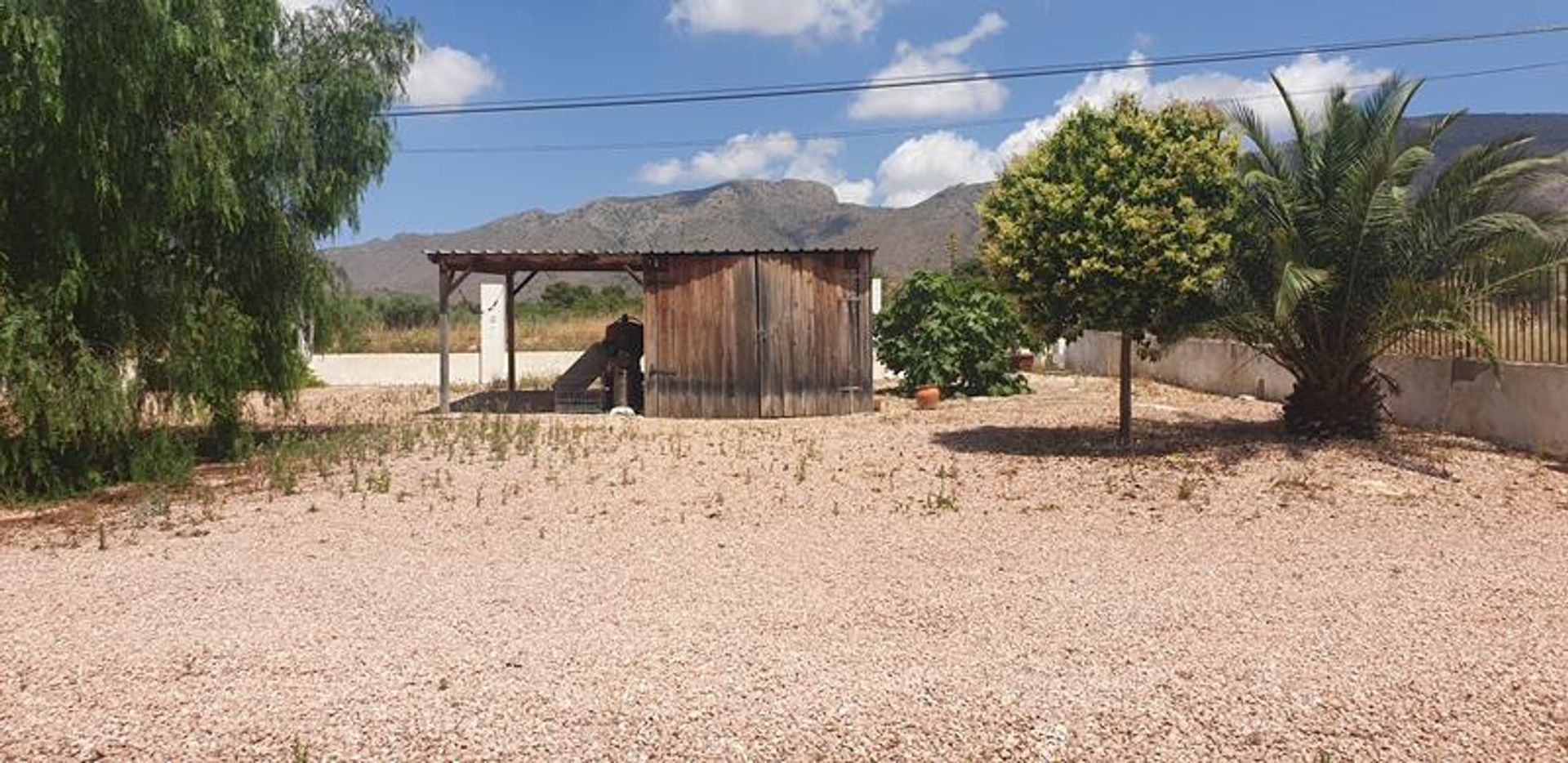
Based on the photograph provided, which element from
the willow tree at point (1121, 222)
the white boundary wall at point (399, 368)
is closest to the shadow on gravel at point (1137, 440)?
the willow tree at point (1121, 222)

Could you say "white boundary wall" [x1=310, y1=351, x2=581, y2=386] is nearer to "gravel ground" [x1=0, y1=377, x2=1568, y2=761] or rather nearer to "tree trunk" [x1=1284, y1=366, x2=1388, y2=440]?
"gravel ground" [x1=0, y1=377, x2=1568, y2=761]

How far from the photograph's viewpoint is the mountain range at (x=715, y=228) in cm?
8519

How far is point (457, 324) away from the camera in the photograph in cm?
3631

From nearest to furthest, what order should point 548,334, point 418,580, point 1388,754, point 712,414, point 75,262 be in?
1. point 1388,754
2. point 418,580
3. point 75,262
4. point 712,414
5. point 548,334

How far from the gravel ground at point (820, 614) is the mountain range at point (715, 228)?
6669 cm

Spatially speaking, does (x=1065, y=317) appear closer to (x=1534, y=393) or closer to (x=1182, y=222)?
(x=1182, y=222)

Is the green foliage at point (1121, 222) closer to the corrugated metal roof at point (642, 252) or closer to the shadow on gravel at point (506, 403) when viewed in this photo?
the corrugated metal roof at point (642, 252)

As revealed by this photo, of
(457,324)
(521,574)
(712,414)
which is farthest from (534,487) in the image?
(457,324)

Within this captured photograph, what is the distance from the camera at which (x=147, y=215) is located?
10.9m

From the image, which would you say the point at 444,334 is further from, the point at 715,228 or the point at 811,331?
the point at 715,228

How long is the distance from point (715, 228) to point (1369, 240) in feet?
307

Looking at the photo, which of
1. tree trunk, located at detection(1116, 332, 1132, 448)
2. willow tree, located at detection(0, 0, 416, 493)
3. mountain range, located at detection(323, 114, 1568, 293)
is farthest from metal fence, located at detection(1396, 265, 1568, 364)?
mountain range, located at detection(323, 114, 1568, 293)

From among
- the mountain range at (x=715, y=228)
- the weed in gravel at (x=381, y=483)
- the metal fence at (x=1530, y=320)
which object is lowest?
the weed in gravel at (x=381, y=483)

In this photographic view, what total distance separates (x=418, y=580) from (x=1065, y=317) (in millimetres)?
7648
